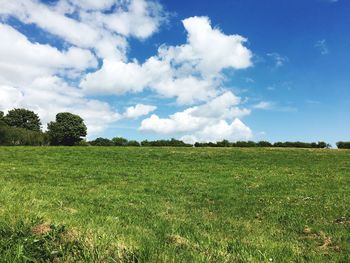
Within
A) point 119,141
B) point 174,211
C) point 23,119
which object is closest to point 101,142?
point 119,141

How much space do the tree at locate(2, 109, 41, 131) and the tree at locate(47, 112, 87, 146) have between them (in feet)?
98.3

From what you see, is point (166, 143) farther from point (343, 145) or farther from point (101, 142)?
point (343, 145)

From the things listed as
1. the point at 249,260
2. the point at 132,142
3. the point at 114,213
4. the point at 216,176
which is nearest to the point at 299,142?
the point at 132,142

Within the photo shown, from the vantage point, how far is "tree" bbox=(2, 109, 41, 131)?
136863mm

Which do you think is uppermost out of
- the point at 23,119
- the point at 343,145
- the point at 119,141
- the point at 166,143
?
the point at 23,119

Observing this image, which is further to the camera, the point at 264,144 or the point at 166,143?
the point at 166,143

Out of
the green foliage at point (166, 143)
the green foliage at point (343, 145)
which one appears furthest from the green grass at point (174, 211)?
the green foliage at point (343, 145)

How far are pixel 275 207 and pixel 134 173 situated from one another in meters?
15.2

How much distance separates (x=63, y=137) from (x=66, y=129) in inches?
99.5

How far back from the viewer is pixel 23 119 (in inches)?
5497

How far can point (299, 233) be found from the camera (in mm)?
14000

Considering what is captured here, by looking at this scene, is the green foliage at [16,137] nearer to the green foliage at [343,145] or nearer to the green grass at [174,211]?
the green grass at [174,211]

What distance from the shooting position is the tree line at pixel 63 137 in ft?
216

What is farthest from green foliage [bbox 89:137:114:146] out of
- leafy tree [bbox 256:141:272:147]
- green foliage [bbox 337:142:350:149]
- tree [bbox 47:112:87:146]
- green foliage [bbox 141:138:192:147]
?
green foliage [bbox 337:142:350:149]
